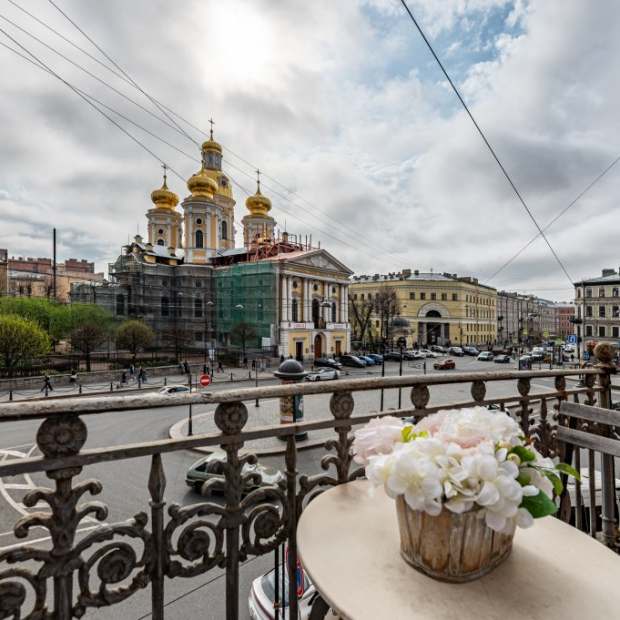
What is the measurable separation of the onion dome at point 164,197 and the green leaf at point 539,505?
54290 millimetres

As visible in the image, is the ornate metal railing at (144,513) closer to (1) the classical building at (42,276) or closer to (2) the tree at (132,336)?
(2) the tree at (132,336)

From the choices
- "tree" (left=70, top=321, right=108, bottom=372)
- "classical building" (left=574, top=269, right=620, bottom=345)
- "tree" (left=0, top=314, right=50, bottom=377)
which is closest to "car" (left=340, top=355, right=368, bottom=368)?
"tree" (left=70, top=321, right=108, bottom=372)

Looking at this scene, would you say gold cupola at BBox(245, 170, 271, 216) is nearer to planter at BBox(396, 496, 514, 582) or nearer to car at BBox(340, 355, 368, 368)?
car at BBox(340, 355, 368, 368)

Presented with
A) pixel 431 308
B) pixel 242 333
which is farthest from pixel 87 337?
pixel 431 308

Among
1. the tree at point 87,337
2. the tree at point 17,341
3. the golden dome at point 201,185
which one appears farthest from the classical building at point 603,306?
the tree at point 17,341

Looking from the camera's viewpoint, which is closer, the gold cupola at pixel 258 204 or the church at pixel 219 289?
the church at pixel 219 289

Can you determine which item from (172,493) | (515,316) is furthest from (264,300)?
(515,316)

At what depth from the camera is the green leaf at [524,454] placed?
1.22m

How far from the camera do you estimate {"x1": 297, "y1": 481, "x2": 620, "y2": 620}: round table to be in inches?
44.1

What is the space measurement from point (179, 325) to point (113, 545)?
136 feet

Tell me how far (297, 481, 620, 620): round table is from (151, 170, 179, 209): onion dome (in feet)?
177

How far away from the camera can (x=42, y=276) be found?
2591 inches

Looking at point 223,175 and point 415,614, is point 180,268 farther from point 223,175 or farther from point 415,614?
point 415,614

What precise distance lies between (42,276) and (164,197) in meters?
33.7
